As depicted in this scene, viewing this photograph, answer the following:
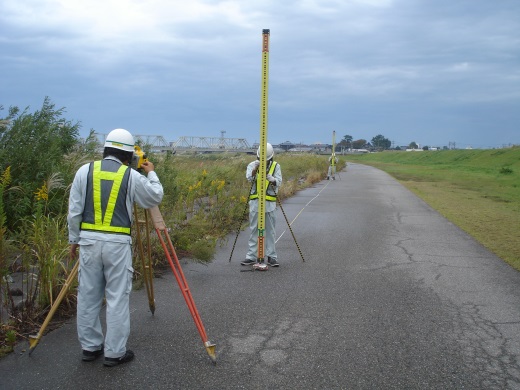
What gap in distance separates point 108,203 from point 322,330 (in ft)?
8.57

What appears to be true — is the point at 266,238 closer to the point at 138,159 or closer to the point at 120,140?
the point at 138,159

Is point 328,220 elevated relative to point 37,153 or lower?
lower

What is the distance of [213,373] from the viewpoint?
15.6ft

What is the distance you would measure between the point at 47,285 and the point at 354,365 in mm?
3381

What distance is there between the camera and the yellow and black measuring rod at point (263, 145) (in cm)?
902

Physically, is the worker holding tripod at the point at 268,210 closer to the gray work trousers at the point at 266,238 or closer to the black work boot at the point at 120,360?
the gray work trousers at the point at 266,238

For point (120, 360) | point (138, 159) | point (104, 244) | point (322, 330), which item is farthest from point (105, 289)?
point (322, 330)

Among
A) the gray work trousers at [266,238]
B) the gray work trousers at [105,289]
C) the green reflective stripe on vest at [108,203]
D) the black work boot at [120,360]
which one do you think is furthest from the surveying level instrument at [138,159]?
the gray work trousers at [266,238]

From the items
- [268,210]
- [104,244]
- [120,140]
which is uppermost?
[120,140]

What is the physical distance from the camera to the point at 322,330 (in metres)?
5.93

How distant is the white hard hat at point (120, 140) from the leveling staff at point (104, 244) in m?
0.13

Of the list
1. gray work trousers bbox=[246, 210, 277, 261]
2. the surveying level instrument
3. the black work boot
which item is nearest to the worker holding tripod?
gray work trousers bbox=[246, 210, 277, 261]

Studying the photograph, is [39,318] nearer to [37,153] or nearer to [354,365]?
[354,365]

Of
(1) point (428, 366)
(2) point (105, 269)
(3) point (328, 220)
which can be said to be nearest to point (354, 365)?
(1) point (428, 366)
